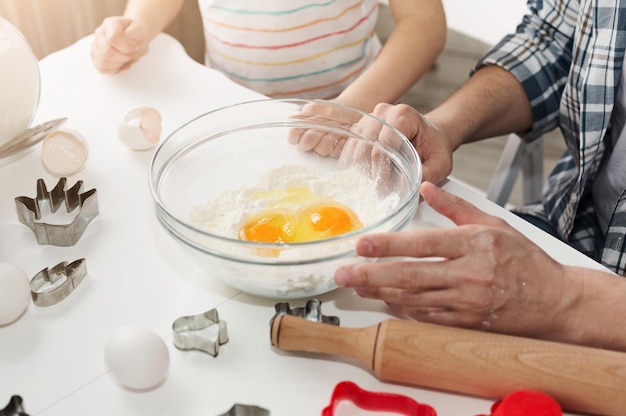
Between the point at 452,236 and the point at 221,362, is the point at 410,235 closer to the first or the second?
the point at 452,236

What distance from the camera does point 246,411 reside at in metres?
0.62

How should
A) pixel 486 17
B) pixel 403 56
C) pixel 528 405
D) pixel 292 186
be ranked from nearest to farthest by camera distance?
pixel 528 405
pixel 292 186
pixel 403 56
pixel 486 17

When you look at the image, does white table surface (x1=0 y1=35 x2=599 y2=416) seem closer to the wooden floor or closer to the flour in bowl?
the flour in bowl

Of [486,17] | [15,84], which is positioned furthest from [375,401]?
[486,17]

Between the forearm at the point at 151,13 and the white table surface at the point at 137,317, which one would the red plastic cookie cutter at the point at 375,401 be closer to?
the white table surface at the point at 137,317

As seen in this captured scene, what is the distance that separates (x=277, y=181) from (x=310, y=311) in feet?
0.71

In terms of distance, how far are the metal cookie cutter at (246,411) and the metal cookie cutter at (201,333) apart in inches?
3.1

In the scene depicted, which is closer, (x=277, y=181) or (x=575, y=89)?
(x=277, y=181)

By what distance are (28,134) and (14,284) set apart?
0.33 meters

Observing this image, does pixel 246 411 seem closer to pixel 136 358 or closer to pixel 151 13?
pixel 136 358

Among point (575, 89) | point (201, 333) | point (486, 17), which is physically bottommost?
point (486, 17)

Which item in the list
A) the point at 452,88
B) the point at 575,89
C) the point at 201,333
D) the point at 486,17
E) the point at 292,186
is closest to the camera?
the point at 201,333

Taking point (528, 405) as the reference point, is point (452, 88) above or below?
below

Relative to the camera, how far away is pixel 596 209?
1155 mm
